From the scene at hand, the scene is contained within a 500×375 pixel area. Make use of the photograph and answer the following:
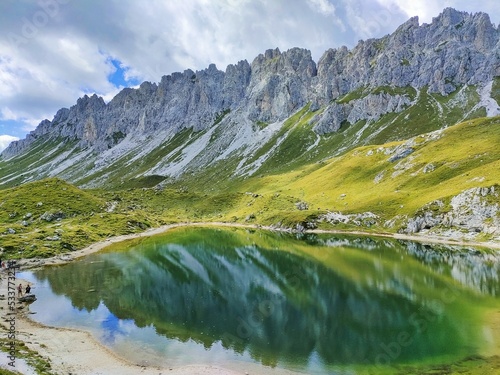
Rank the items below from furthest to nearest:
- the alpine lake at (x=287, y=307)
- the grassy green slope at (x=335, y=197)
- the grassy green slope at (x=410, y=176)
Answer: the grassy green slope at (x=410, y=176) < the grassy green slope at (x=335, y=197) < the alpine lake at (x=287, y=307)

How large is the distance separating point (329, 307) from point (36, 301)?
44800 millimetres

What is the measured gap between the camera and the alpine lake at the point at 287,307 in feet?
121

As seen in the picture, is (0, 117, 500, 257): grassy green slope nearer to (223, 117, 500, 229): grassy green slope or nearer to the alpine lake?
(223, 117, 500, 229): grassy green slope

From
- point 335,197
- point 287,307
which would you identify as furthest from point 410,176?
point 287,307

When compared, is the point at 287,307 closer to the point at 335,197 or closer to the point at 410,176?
the point at 410,176

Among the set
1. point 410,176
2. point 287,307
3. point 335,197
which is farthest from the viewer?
point 335,197

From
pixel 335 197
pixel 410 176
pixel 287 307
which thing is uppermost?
pixel 410 176

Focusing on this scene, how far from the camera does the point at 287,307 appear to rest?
52375 mm

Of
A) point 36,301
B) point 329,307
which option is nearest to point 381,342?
point 329,307

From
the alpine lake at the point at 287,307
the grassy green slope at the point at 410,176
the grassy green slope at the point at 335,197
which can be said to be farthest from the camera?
the grassy green slope at the point at 410,176

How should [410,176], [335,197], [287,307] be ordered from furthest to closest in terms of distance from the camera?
1. [335,197]
2. [410,176]
3. [287,307]

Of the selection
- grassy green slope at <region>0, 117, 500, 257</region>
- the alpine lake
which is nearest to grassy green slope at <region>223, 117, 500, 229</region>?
grassy green slope at <region>0, 117, 500, 257</region>

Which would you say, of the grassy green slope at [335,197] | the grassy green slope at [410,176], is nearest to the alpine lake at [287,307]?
the grassy green slope at [335,197]

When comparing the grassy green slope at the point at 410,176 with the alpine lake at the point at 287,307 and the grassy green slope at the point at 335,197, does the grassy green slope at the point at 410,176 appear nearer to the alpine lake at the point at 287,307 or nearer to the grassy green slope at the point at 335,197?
the grassy green slope at the point at 335,197
